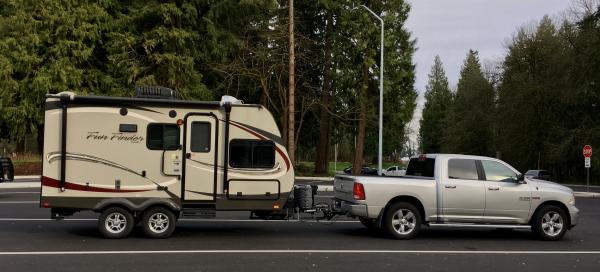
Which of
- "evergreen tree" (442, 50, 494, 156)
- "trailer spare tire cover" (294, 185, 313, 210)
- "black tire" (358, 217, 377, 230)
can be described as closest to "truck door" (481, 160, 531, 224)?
"black tire" (358, 217, 377, 230)

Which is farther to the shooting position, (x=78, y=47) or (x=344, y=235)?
(x=78, y=47)

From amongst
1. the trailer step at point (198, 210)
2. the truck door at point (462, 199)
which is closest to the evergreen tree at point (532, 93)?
the truck door at point (462, 199)

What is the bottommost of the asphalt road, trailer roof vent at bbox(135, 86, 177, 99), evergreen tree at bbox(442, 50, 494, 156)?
the asphalt road

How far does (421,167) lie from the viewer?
1258cm

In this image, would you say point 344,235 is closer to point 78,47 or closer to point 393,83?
point 393,83

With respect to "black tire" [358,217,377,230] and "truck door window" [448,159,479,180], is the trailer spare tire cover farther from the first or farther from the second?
"truck door window" [448,159,479,180]

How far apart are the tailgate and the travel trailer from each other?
1292mm

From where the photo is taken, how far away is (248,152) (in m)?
11.5

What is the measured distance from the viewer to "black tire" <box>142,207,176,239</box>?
1109cm

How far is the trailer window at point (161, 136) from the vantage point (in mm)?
11188

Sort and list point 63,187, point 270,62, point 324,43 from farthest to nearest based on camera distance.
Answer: point 324,43, point 270,62, point 63,187

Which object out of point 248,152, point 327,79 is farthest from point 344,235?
point 327,79

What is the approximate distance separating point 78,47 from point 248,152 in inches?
1298

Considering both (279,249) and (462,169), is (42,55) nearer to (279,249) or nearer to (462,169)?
(279,249)
